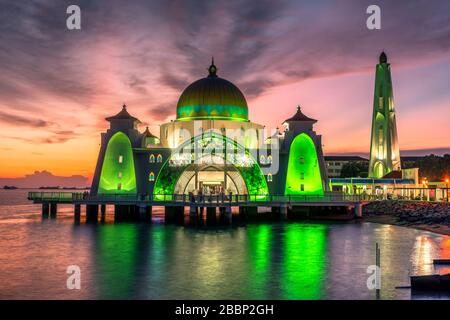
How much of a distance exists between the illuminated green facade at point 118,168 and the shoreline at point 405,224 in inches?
1082

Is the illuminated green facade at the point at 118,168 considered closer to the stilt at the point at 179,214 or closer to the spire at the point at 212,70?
the stilt at the point at 179,214

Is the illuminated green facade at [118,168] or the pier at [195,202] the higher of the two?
the illuminated green facade at [118,168]

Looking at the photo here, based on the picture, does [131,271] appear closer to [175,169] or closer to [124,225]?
[124,225]

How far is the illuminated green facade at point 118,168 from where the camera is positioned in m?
54.9

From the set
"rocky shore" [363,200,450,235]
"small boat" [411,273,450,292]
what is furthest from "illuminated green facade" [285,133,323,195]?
"small boat" [411,273,450,292]

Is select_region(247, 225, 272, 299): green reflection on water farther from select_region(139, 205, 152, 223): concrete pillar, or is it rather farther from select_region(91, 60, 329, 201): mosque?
select_region(139, 205, 152, 223): concrete pillar

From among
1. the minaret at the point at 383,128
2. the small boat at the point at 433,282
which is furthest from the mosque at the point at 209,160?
the small boat at the point at 433,282

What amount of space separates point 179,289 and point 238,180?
37734 mm

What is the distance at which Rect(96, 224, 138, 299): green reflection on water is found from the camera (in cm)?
2172

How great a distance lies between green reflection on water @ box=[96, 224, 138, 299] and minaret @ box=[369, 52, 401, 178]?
52723mm

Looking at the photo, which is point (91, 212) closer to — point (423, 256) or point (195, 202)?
point (195, 202)

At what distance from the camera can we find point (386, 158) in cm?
8225

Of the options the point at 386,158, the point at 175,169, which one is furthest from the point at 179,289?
the point at 386,158
